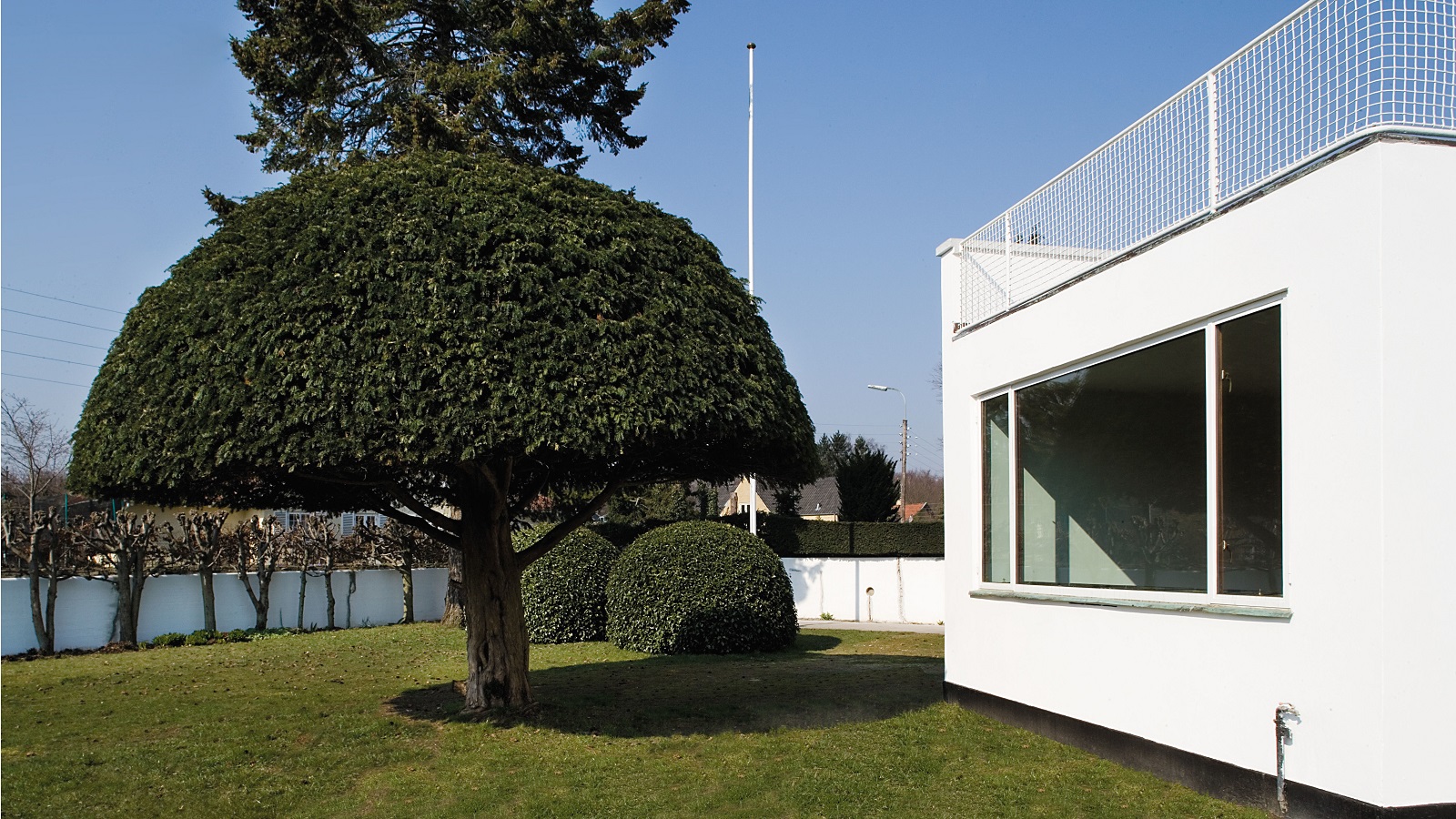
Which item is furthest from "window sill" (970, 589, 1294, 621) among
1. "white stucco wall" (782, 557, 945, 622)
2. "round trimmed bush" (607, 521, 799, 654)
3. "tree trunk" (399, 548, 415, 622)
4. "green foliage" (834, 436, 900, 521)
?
"green foliage" (834, 436, 900, 521)

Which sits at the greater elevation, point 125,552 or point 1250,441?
point 1250,441

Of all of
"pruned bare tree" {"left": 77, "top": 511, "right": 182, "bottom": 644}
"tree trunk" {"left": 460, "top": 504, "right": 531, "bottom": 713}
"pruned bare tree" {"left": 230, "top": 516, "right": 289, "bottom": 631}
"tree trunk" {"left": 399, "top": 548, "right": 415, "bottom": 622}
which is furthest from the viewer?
"tree trunk" {"left": 399, "top": 548, "right": 415, "bottom": 622}

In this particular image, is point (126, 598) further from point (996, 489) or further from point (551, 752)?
point (996, 489)

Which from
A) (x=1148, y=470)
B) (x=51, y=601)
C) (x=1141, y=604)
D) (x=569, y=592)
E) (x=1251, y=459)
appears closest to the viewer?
(x=1251, y=459)

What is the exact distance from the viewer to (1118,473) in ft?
28.7

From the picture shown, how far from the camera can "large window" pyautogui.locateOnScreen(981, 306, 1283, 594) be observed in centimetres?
645

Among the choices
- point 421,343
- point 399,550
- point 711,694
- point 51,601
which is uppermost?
point 421,343

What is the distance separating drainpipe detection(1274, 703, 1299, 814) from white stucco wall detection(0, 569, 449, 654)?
16899mm

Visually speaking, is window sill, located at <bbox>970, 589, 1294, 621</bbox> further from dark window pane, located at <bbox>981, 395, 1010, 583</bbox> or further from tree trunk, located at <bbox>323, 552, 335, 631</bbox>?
tree trunk, located at <bbox>323, 552, 335, 631</bbox>

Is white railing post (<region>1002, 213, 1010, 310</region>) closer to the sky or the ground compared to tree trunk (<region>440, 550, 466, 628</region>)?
closer to the sky

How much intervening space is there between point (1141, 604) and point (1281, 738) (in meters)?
1.47

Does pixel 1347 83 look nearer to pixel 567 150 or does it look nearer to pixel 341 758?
pixel 341 758

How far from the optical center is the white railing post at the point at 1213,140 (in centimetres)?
687

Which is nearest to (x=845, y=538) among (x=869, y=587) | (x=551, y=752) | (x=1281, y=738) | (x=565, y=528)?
(x=869, y=587)
